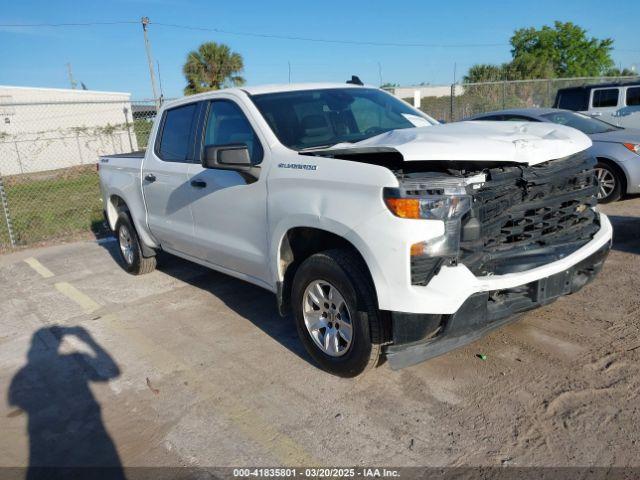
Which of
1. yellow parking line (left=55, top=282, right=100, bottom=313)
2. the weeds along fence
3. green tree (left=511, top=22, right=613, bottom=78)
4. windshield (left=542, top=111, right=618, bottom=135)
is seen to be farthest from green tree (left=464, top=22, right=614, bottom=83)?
yellow parking line (left=55, top=282, right=100, bottom=313)

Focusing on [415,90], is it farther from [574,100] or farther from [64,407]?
[64,407]

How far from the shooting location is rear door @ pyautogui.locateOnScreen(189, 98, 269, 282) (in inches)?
157

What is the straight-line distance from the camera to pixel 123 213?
21.0ft

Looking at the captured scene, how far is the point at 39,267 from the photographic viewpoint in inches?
293

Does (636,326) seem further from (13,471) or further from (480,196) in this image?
(13,471)

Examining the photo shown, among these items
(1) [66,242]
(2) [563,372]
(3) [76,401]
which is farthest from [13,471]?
(1) [66,242]

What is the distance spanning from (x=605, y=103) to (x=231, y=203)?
438 inches

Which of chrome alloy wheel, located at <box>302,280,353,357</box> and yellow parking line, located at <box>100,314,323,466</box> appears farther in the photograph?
chrome alloy wheel, located at <box>302,280,353,357</box>

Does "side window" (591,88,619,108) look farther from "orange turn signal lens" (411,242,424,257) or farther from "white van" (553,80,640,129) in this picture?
"orange turn signal lens" (411,242,424,257)


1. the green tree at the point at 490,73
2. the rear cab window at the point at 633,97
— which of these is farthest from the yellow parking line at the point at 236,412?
the green tree at the point at 490,73

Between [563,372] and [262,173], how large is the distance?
2.41 m

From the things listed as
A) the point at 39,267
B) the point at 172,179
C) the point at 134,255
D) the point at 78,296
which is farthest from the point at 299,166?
the point at 39,267

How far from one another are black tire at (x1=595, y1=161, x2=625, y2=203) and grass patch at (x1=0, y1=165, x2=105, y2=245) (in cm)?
819

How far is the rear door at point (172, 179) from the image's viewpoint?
4.91 metres
